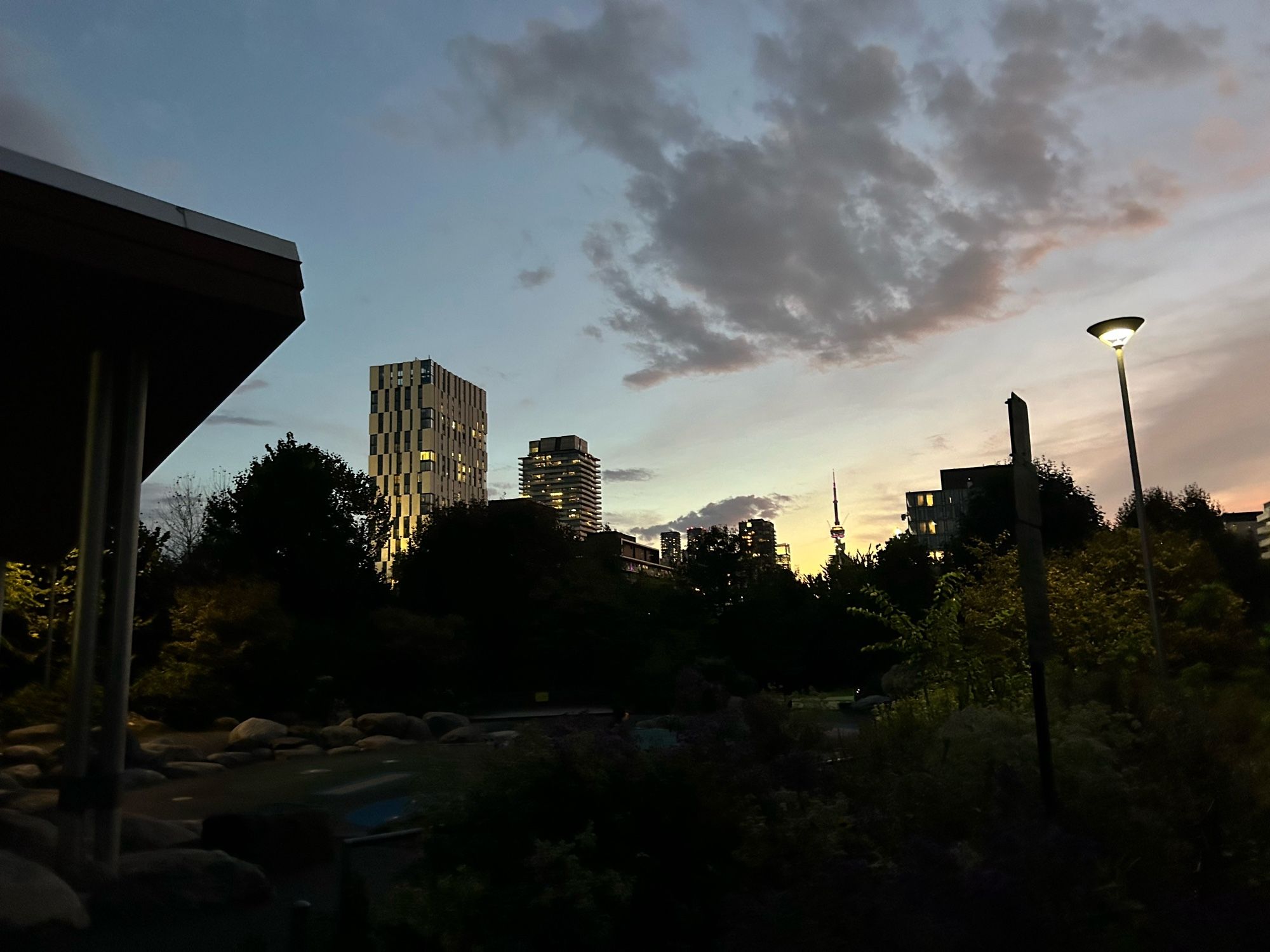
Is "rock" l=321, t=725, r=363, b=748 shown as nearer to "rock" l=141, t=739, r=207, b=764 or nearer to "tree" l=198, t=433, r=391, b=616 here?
"rock" l=141, t=739, r=207, b=764

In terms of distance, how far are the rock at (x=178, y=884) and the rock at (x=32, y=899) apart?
0.44 m

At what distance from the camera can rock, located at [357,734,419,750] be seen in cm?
2711

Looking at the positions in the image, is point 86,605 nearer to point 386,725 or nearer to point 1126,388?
point 1126,388

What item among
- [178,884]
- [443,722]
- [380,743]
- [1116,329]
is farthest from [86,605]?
[443,722]

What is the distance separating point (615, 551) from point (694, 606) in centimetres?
975


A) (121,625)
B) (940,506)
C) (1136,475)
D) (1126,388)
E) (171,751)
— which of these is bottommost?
(171,751)

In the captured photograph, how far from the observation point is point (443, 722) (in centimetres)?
3128

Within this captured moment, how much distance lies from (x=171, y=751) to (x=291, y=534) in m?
16.5

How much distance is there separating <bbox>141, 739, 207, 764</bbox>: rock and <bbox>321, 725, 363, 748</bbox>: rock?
13.9 ft

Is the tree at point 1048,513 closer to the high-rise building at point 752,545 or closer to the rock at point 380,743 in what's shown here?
the high-rise building at point 752,545

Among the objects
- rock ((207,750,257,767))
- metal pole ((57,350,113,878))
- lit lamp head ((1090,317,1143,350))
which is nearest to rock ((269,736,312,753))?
rock ((207,750,257,767))

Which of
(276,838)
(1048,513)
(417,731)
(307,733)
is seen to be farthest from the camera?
(1048,513)

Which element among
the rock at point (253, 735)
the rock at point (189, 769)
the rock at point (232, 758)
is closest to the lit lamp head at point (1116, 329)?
the rock at point (189, 769)

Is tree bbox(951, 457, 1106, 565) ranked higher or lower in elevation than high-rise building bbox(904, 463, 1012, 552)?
lower
